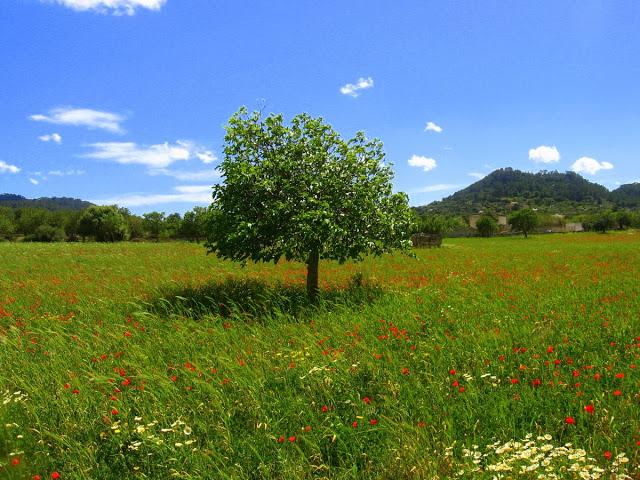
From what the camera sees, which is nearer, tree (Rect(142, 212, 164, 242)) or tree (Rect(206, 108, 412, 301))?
tree (Rect(206, 108, 412, 301))

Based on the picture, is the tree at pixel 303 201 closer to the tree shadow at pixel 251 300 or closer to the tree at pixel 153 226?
the tree shadow at pixel 251 300

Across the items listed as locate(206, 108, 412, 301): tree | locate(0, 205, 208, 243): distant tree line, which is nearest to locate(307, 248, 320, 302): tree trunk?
locate(206, 108, 412, 301): tree

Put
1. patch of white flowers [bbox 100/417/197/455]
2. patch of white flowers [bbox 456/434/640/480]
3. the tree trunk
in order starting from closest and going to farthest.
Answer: patch of white flowers [bbox 456/434/640/480] → patch of white flowers [bbox 100/417/197/455] → the tree trunk

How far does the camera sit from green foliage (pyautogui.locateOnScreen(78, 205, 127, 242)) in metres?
85.8

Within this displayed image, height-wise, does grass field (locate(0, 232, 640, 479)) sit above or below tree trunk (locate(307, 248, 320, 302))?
below

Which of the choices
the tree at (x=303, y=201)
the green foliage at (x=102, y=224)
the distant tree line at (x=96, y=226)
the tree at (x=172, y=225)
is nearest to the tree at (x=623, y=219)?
the distant tree line at (x=96, y=226)

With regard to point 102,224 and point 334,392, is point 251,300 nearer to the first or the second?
point 334,392

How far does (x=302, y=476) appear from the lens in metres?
4.08

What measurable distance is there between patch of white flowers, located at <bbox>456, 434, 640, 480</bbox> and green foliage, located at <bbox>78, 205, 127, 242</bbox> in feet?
310

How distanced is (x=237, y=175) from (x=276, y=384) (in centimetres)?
651

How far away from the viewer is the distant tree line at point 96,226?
85.9 m

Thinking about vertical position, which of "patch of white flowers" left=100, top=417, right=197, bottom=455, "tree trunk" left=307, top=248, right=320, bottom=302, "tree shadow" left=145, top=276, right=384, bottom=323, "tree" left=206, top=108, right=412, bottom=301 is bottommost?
"patch of white flowers" left=100, top=417, right=197, bottom=455

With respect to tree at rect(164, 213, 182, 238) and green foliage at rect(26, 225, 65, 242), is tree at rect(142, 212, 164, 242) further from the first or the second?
green foliage at rect(26, 225, 65, 242)

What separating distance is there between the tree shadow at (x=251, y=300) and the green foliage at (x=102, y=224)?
83198 mm
